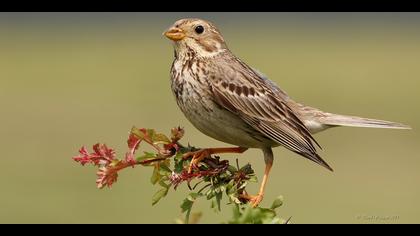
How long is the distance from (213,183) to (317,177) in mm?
16091

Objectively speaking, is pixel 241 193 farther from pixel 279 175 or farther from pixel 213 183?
pixel 279 175

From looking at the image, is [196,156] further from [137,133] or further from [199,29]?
[199,29]

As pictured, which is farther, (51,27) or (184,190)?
(51,27)

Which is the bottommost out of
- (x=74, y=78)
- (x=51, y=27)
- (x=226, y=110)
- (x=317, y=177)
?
(x=317, y=177)

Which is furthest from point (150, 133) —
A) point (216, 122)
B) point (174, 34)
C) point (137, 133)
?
point (174, 34)

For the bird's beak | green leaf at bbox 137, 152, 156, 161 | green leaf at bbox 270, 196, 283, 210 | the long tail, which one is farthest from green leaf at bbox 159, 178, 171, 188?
the long tail

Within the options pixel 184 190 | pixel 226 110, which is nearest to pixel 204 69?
pixel 226 110

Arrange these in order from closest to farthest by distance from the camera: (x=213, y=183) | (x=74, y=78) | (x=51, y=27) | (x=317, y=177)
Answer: (x=213, y=183) → (x=317, y=177) → (x=74, y=78) → (x=51, y=27)

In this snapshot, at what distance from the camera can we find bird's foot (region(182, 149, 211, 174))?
18.8 ft

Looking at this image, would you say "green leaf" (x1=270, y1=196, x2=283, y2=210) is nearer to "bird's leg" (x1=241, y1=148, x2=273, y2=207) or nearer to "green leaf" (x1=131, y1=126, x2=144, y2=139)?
"bird's leg" (x1=241, y1=148, x2=273, y2=207)

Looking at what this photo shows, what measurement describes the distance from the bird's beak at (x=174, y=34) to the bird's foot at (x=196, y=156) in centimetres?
146

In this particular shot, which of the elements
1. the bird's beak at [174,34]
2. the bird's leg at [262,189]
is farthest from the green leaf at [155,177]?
the bird's beak at [174,34]

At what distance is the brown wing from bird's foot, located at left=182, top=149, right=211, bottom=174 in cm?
121

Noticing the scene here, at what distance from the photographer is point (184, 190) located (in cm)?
1891
